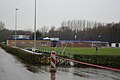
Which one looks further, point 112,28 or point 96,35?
point 96,35

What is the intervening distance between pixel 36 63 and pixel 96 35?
114m

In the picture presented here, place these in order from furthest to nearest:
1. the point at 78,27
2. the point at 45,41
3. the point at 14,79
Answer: the point at 78,27 < the point at 45,41 < the point at 14,79

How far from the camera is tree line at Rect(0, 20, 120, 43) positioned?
12706cm

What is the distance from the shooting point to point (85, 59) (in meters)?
23.0

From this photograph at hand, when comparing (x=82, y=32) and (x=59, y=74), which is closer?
(x=59, y=74)

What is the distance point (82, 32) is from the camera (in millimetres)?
145125

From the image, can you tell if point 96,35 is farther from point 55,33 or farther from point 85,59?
point 85,59

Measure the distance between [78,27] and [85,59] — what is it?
437ft

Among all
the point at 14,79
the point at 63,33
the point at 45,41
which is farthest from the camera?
the point at 63,33

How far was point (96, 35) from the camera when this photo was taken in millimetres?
135500

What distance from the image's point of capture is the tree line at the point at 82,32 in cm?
12706

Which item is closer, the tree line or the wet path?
the wet path

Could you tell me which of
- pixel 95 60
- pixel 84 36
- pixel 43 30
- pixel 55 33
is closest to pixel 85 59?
pixel 95 60

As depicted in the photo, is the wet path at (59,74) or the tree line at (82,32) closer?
the wet path at (59,74)
